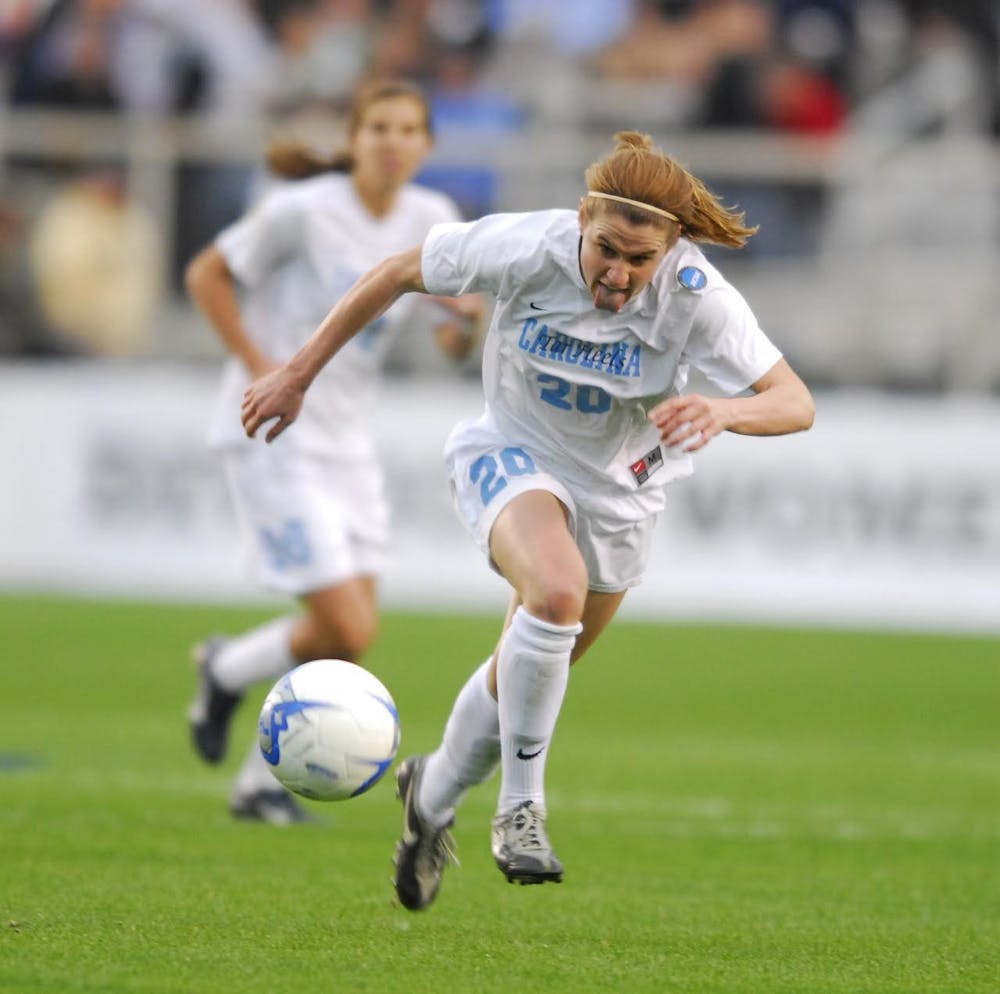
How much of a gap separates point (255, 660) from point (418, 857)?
2635 millimetres

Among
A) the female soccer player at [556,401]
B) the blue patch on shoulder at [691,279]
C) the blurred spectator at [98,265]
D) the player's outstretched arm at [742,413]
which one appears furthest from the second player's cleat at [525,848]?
the blurred spectator at [98,265]

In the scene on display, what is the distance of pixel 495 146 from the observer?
15.9 m

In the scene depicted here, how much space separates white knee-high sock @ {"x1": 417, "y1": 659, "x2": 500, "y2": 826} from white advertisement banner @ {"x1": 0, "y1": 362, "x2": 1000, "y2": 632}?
965cm

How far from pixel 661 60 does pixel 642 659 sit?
218 inches

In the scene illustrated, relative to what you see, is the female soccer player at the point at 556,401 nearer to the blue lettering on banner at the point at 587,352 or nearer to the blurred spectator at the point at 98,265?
the blue lettering on banner at the point at 587,352

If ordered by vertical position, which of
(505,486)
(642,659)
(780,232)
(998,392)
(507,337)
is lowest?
(642,659)

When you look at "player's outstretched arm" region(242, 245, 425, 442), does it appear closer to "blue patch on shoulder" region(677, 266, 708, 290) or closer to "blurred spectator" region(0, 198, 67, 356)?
"blue patch on shoulder" region(677, 266, 708, 290)

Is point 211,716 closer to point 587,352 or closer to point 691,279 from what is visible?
point 587,352

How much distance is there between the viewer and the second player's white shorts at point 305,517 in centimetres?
815

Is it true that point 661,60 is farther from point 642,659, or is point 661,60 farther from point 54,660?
point 54,660

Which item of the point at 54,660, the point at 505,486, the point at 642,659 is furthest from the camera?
the point at 642,659

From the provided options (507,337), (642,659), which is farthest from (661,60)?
(507,337)

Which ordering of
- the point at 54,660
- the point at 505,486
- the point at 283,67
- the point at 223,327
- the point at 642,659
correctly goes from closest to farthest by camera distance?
1. the point at 505,486
2. the point at 223,327
3. the point at 54,660
4. the point at 642,659
5. the point at 283,67

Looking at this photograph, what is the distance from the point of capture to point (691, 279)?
17.9 feet
